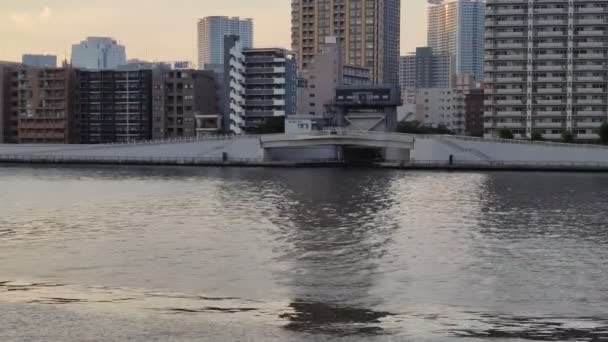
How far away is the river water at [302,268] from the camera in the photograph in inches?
614

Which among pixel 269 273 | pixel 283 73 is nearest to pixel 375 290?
pixel 269 273

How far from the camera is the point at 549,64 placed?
9994 centimetres

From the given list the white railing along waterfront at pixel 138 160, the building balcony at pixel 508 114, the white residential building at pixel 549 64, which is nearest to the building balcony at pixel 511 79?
the white residential building at pixel 549 64

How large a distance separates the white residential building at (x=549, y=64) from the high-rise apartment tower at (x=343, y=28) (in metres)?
49.3

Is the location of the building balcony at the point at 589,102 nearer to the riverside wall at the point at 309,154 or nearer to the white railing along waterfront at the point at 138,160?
the riverside wall at the point at 309,154

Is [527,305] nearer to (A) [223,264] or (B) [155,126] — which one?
(A) [223,264]

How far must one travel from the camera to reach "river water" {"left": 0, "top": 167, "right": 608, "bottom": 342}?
15602 millimetres

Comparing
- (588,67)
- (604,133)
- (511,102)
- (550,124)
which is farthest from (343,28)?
(604,133)

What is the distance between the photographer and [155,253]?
82.4 feet

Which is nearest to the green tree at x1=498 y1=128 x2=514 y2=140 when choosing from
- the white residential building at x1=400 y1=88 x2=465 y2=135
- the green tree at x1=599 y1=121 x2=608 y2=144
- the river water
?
the green tree at x1=599 y1=121 x2=608 y2=144

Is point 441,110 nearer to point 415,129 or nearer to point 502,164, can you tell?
point 415,129

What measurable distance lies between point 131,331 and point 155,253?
10.3 metres

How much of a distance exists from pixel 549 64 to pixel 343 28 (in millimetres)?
57651

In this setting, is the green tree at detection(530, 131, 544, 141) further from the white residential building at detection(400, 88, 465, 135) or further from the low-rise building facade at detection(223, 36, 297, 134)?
the white residential building at detection(400, 88, 465, 135)
